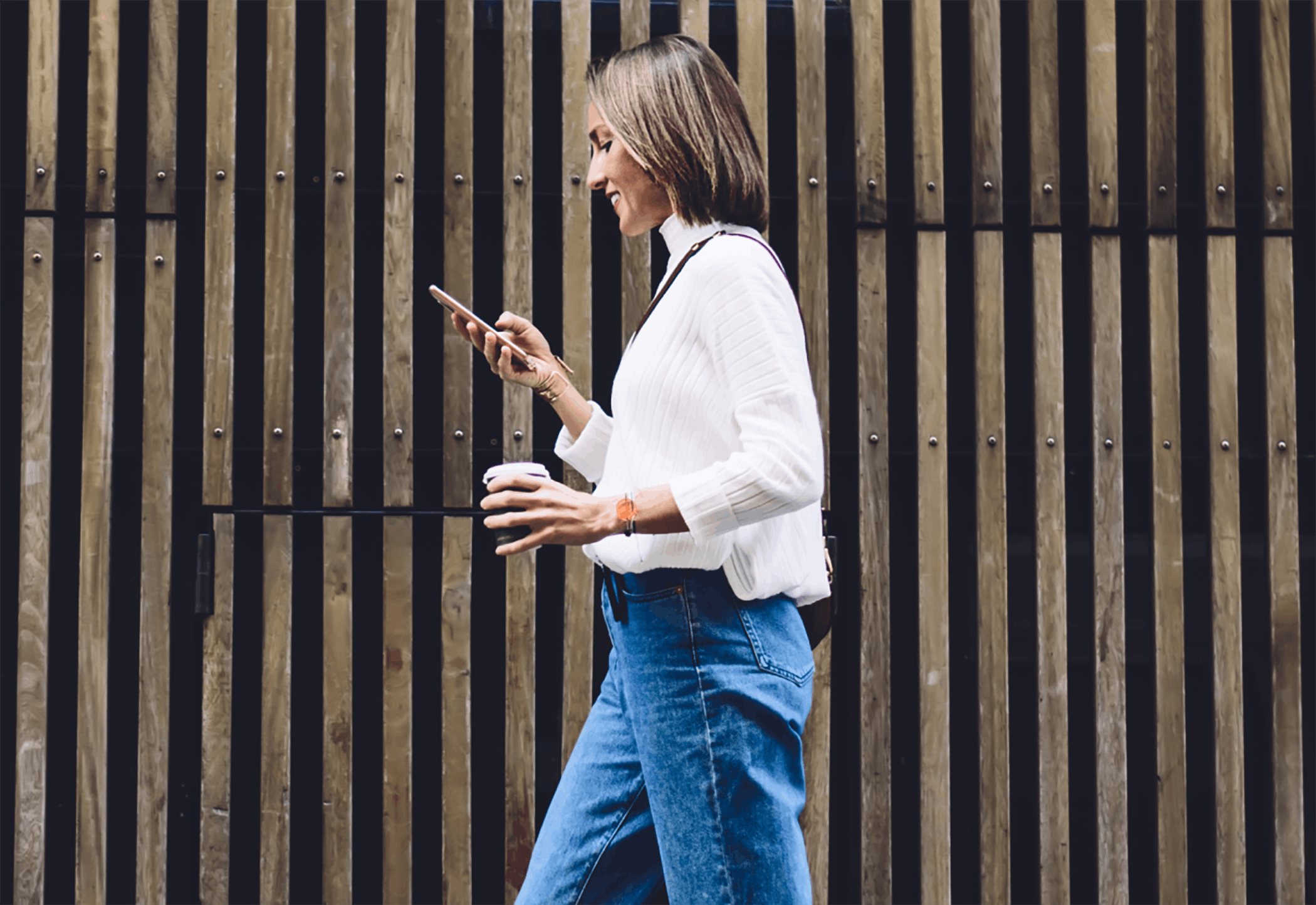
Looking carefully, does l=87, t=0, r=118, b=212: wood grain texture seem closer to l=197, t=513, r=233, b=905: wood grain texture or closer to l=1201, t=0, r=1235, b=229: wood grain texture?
l=197, t=513, r=233, b=905: wood grain texture

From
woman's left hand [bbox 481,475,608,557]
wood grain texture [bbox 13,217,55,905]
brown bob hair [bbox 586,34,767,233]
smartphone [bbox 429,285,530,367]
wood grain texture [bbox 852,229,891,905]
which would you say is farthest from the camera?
wood grain texture [bbox 852,229,891,905]

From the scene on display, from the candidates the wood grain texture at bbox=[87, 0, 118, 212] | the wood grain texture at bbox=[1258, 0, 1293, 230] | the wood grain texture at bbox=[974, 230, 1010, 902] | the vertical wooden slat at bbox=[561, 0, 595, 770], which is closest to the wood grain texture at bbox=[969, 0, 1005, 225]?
the wood grain texture at bbox=[974, 230, 1010, 902]

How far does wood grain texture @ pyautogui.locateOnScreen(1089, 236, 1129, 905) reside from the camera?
10.9ft

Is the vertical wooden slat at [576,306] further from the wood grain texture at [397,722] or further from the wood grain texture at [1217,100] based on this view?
the wood grain texture at [1217,100]

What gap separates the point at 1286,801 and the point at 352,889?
2.72 m

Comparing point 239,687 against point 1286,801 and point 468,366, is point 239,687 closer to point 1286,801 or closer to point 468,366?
point 468,366

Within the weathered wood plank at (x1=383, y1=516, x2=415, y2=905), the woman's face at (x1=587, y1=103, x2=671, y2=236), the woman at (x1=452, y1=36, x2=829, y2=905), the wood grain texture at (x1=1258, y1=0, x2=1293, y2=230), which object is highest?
the wood grain texture at (x1=1258, y1=0, x2=1293, y2=230)

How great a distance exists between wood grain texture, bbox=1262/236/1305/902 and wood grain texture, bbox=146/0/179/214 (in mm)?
3185

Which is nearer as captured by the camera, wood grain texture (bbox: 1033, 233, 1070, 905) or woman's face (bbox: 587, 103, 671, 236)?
woman's face (bbox: 587, 103, 671, 236)

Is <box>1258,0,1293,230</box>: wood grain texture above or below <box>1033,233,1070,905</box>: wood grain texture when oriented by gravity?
above

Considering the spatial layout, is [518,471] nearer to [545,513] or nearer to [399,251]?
[545,513]

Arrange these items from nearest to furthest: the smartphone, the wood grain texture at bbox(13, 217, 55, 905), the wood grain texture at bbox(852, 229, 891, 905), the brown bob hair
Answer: the brown bob hair
the smartphone
the wood grain texture at bbox(13, 217, 55, 905)
the wood grain texture at bbox(852, 229, 891, 905)

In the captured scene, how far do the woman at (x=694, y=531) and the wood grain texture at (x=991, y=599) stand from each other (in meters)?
1.76

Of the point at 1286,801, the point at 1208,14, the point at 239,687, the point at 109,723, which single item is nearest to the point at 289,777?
the point at 239,687
